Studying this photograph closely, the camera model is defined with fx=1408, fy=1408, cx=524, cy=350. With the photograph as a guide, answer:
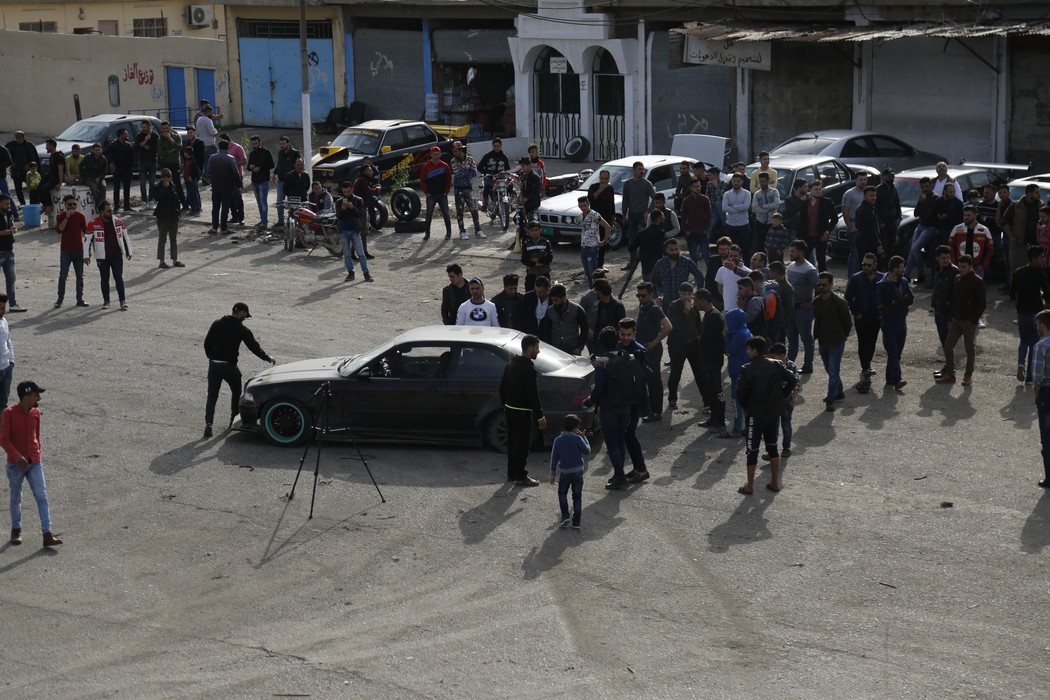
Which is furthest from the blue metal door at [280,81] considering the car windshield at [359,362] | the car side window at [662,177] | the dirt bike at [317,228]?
the car windshield at [359,362]

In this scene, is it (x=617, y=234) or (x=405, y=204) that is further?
(x=405, y=204)

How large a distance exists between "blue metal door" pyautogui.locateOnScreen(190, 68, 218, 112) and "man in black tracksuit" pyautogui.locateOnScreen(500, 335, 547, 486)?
3140cm

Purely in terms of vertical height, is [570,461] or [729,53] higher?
[729,53]

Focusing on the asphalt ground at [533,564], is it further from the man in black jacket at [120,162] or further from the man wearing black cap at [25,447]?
the man in black jacket at [120,162]

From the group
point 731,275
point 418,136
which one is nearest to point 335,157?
point 418,136

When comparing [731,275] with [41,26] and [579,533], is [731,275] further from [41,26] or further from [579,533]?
[41,26]

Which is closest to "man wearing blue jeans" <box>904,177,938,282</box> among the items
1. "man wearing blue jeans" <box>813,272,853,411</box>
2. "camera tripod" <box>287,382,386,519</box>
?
"man wearing blue jeans" <box>813,272,853,411</box>

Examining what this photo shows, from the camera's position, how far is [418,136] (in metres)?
31.2

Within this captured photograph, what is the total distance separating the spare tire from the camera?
34.8m

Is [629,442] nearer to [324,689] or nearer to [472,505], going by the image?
[472,505]

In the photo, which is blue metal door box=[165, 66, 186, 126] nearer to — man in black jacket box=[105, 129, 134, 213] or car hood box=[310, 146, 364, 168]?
car hood box=[310, 146, 364, 168]

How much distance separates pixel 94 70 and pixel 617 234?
2424cm

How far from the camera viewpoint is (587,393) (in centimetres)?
1421

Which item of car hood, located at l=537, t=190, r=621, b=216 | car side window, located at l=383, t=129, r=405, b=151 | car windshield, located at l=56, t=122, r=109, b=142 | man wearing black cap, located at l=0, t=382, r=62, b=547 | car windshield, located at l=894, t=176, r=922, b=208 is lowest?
man wearing black cap, located at l=0, t=382, r=62, b=547
